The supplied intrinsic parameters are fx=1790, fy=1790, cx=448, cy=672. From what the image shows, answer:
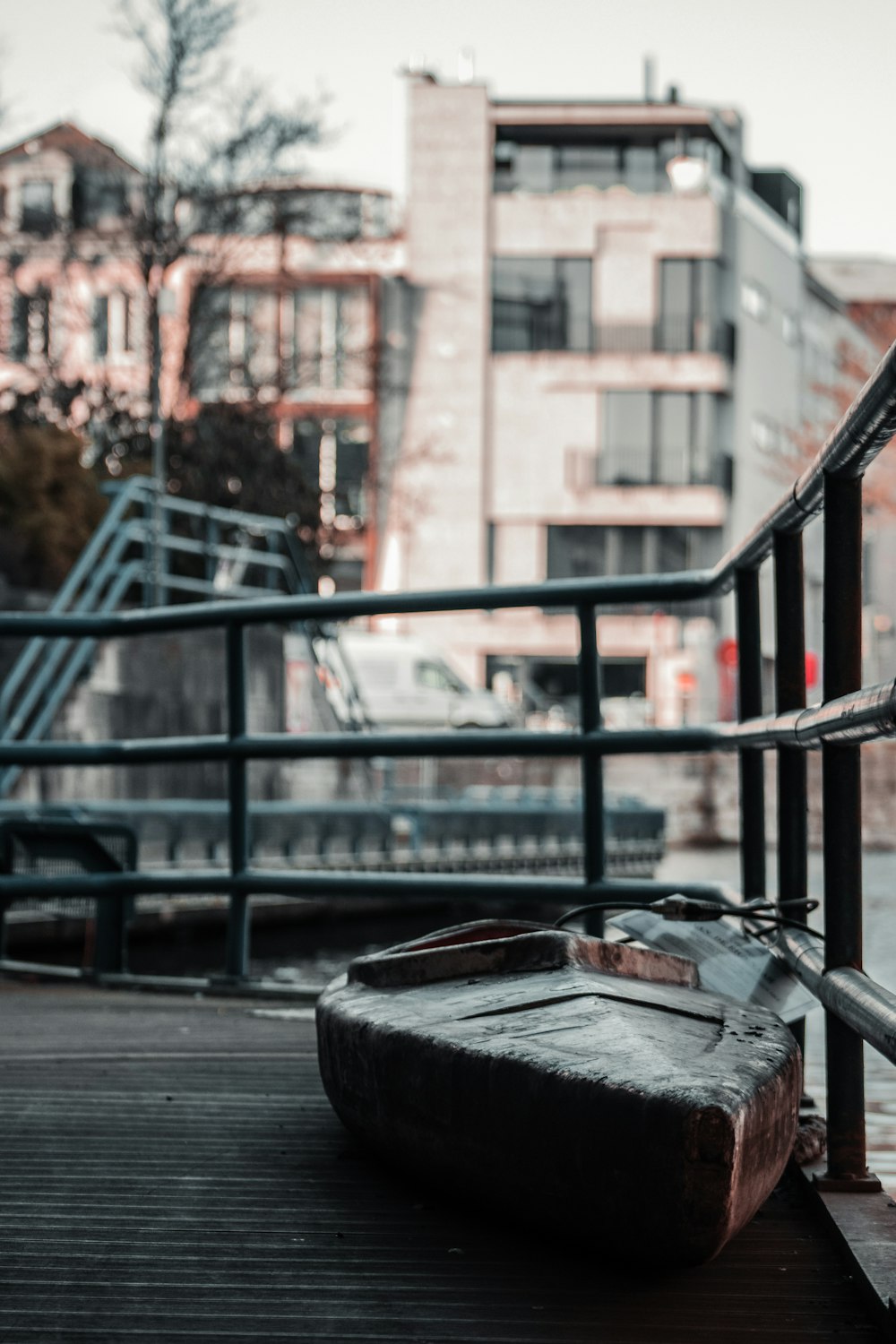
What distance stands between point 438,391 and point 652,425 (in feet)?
17.5

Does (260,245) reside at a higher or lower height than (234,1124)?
higher

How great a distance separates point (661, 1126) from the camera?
85.2 inches

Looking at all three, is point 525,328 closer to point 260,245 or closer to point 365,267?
point 365,267

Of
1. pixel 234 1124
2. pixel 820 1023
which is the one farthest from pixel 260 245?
pixel 234 1124

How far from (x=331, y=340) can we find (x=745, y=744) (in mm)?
38218

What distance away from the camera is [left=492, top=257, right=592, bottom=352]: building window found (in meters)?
43.6

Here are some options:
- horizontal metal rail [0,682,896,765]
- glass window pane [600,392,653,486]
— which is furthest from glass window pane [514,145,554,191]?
horizontal metal rail [0,682,896,765]

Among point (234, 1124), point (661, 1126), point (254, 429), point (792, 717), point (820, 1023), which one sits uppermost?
point (254, 429)

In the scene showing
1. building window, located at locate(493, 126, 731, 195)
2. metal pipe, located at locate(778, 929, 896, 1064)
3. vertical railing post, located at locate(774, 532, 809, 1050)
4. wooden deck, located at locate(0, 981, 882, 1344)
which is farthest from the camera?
building window, located at locate(493, 126, 731, 195)

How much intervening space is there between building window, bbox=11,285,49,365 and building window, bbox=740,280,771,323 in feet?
72.2

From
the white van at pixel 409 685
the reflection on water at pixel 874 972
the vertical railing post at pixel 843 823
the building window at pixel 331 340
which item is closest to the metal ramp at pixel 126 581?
the reflection on water at pixel 874 972

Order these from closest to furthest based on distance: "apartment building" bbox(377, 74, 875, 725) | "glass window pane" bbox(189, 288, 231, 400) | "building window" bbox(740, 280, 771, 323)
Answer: "glass window pane" bbox(189, 288, 231, 400)
"apartment building" bbox(377, 74, 875, 725)
"building window" bbox(740, 280, 771, 323)

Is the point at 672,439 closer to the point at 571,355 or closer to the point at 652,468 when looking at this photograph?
the point at 652,468

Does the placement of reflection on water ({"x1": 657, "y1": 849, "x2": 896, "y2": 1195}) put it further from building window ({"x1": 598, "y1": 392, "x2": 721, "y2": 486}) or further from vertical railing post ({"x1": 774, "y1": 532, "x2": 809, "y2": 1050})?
building window ({"x1": 598, "y1": 392, "x2": 721, "y2": 486})
